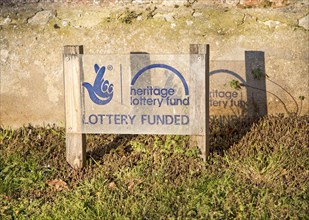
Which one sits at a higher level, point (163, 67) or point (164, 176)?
point (163, 67)

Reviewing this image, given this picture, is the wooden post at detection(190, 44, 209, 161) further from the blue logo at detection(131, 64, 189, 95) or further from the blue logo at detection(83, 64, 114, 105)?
the blue logo at detection(83, 64, 114, 105)

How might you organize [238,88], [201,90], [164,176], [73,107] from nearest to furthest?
1. [164,176]
2. [201,90]
3. [73,107]
4. [238,88]

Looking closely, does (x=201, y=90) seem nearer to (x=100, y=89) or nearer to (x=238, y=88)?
(x=100, y=89)

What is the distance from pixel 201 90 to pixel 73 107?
132cm

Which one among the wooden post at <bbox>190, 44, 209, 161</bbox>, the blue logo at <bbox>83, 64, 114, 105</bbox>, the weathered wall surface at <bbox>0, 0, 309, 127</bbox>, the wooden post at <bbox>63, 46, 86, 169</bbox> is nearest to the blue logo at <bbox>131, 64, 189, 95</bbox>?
the wooden post at <bbox>190, 44, 209, 161</bbox>

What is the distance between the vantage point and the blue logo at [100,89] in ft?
18.6

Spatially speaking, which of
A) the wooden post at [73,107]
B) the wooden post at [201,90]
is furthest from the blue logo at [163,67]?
the wooden post at [73,107]

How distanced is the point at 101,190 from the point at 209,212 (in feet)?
3.57

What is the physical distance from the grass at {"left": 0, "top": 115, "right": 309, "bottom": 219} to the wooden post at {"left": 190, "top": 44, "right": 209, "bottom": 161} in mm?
132

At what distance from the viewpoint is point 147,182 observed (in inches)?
206

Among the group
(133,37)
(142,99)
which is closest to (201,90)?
(142,99)

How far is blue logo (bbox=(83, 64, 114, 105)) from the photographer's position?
568cm

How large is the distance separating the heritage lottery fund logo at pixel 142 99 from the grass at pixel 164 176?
0.37 meters

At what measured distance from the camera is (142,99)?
18.7ft
